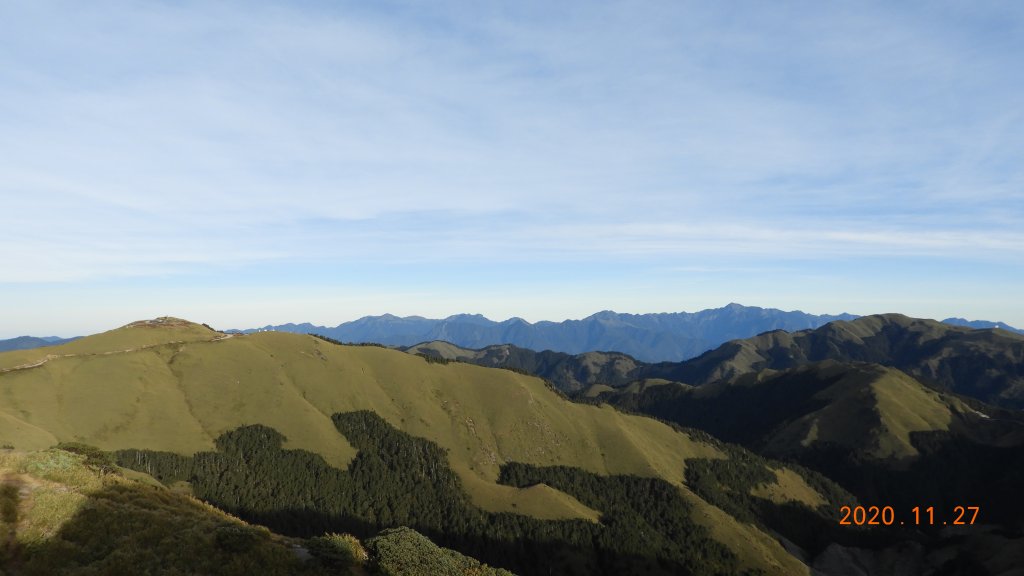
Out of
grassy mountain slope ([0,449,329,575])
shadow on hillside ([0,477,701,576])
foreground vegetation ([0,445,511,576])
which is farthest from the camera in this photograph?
foreground vegetation ([0,445,511,576])

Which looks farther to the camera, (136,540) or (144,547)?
(136,540)

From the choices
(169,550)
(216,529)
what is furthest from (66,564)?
(216,529)

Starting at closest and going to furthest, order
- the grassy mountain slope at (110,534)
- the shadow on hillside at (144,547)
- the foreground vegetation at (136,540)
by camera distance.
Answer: the shadow on hillside at (144,547) → the grassy mountain slope at (110,534) → the foreground vegetation at (136,540)

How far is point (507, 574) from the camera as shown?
4897 cm

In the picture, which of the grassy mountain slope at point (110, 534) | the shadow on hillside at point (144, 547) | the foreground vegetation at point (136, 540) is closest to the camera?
the shadow on hillside at point (144, 547)

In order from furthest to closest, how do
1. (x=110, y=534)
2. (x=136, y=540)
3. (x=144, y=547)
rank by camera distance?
(x=110, y=534) → (x=136, y=540) → (x=144, y=547)

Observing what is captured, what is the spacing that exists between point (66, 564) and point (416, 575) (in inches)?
852

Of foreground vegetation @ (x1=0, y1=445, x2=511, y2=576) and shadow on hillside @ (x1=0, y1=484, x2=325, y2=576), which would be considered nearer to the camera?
shadow on hillside @ (x1=0, y1=484, x2=325, y2=576)

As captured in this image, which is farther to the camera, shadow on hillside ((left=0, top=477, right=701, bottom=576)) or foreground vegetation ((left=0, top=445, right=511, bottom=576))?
foreground vegetation ((left=0, top=445, right=511, bottom=576))

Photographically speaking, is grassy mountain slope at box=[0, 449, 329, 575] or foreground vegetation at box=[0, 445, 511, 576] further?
foreground vegetation at box=[0, 445, 511, 576]

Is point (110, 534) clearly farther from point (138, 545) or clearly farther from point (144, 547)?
point (144, 547)

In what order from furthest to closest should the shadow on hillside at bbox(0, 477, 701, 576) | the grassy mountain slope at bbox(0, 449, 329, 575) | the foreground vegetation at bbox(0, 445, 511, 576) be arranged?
the foreground vegetation at bbox(0, 445, 511, 576), the grassy mountain slope at bbox(0, 449, 329, 575), the shadow on hillside at bbox(0, 477, 701, 576)

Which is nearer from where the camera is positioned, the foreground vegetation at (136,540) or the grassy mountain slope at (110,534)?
the grassy mountain slope at (110,534)

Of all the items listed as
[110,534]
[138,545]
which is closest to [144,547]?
[138,545]
